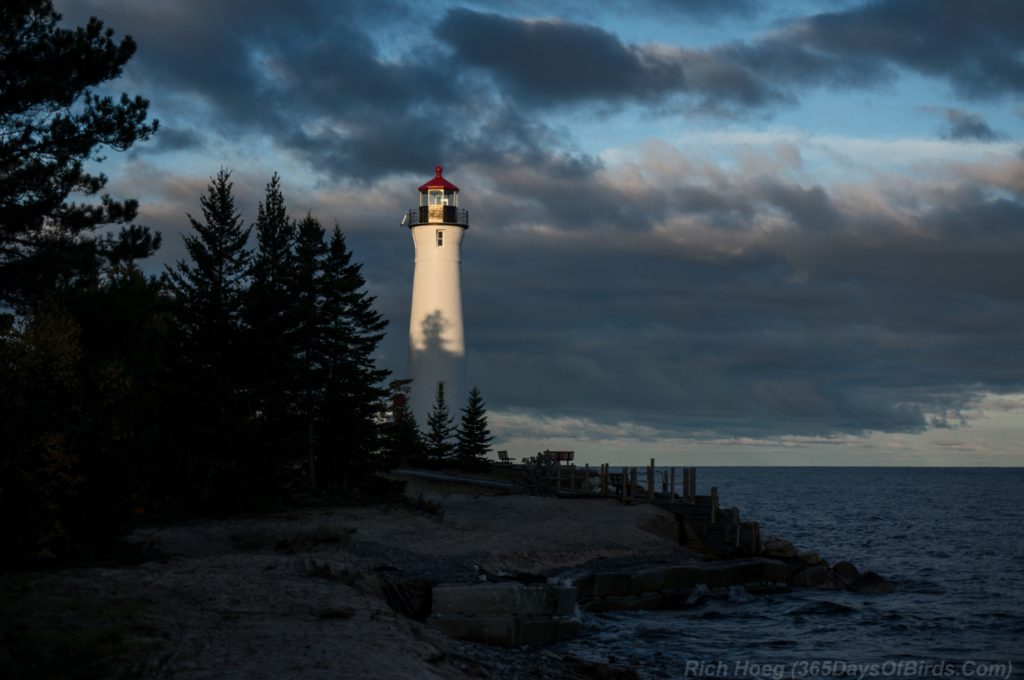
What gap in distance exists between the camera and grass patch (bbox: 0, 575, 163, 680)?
12.8 metres

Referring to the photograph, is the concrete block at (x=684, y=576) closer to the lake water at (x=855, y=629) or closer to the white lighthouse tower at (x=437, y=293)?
the lake water at (x=855, y=629)

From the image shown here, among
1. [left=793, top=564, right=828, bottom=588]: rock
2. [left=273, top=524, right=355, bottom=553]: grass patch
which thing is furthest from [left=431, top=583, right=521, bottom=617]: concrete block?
[left=793, top=564, right=828, bottom=588]: rock

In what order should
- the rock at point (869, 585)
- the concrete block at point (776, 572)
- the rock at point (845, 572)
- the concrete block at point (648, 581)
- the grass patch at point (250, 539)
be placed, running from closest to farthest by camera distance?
1. the grass patch at point (250, 539)
2. the concrete block at point (648, 581)
3. the rock at point (869, 585)
4. the concrete block at point (776, 572)
5. the rock at point (845, 572)

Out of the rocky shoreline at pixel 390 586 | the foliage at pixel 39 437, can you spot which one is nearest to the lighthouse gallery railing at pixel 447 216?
the rocky shoreline at pixel 390 586

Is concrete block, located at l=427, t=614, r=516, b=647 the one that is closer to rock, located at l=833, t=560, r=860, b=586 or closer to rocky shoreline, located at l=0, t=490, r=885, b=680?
rocky shoreline, located at l=0, t=490, r=885, b=680

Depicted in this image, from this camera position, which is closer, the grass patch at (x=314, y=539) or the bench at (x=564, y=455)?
the grass patch at (x=314, y=539)

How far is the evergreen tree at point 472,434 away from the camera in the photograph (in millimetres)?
65062

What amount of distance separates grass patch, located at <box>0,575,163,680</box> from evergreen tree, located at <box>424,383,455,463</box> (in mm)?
43449

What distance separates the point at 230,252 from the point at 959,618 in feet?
Answer: 85.8

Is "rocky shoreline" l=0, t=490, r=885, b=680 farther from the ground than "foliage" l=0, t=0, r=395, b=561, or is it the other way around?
"foliage" l=0, t=0, r=395, b=561

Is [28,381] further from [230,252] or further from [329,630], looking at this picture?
[230,252]

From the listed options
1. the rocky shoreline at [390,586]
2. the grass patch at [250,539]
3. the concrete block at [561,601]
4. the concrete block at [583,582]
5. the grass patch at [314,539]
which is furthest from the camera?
the grass patch at [250,539]

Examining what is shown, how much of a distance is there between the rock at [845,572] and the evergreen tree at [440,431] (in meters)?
28.3

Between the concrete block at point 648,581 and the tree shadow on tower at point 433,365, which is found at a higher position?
the tree shadow on tower at point 433,365
